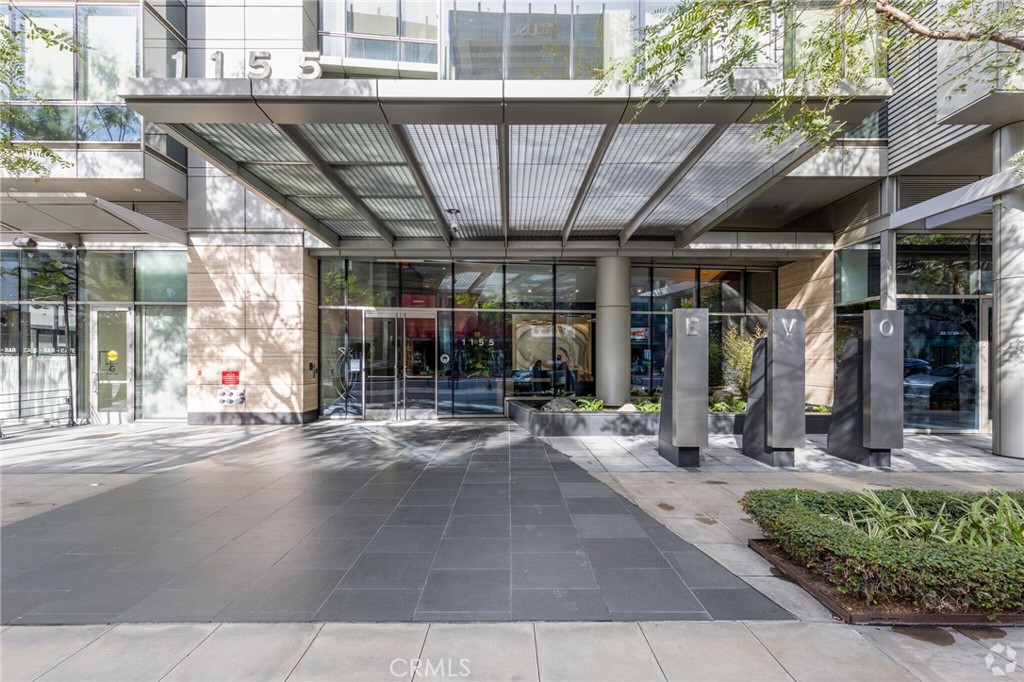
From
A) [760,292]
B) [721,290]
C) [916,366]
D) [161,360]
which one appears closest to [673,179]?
[721,290]

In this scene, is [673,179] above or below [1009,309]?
above

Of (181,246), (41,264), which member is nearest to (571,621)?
(181,246)

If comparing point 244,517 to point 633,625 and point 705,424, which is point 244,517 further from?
point 705,424

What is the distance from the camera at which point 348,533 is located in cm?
546

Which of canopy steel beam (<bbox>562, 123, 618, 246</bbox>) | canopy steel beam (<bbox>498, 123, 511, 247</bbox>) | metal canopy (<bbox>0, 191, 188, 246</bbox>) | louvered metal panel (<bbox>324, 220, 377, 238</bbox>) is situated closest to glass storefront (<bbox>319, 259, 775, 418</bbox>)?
louvered metal panel (<bbox>324, 220, 377, 238</bbox>)

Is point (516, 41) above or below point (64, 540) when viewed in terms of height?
above

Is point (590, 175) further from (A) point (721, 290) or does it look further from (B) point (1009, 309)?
(A) point (721, 290)

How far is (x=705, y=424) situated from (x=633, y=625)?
5443 millimetres

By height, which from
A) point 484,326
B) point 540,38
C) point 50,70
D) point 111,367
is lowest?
point 111,367

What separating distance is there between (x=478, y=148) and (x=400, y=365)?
26.5ft

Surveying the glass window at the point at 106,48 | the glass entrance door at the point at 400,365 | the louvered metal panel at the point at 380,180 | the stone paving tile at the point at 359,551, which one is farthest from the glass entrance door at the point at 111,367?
the louvered metal panel at the point at 380,180

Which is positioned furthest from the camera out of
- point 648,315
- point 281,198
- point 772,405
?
point 648,315

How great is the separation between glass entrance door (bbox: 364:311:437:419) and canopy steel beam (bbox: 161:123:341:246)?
2.92 metres

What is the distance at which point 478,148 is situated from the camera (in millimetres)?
7953
